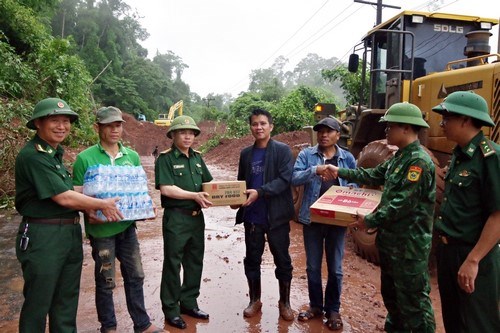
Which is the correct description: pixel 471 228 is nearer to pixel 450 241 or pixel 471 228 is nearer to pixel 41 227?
pixel 450 241

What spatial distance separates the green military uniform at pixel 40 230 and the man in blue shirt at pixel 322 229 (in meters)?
2.09

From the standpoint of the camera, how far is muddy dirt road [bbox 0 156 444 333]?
3791mm

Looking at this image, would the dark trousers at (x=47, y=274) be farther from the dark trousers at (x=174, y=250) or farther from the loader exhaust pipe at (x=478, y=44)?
Answer: the loader exhaust pipe at (x=478, y=44)

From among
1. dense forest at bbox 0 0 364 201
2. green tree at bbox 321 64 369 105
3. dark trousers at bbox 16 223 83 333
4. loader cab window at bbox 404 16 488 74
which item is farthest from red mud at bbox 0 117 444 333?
green tree at bbox 321 64 369 105

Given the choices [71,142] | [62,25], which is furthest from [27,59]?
[62,25]

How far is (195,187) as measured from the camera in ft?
12.7

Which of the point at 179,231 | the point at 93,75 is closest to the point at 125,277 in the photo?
the point at 179,231

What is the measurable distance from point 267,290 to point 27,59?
15777 mm

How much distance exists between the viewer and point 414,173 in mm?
2732

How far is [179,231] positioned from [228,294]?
1221 millimetres

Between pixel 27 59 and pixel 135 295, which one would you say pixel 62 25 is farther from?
pixel 135 295

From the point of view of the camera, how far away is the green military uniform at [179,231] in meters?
3.76

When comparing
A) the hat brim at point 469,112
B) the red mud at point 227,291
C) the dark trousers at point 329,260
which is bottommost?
the red mud at point 227,291

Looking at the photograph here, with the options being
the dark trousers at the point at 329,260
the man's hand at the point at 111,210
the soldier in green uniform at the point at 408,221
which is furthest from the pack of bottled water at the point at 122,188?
the soldier in green uniform at the point at 408,221
